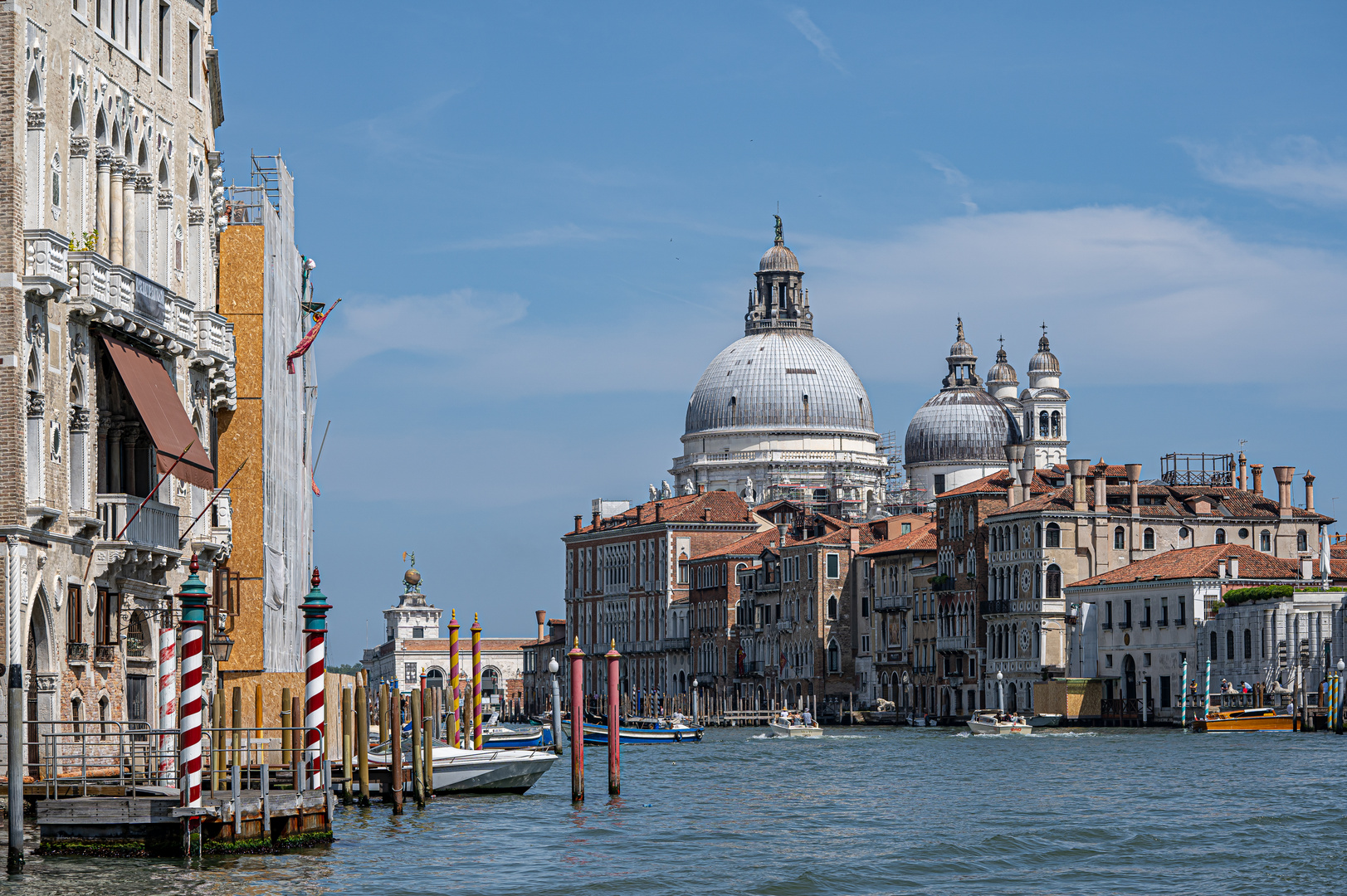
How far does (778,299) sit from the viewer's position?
122 m

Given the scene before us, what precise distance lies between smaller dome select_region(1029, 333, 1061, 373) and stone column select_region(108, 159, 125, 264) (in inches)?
3404

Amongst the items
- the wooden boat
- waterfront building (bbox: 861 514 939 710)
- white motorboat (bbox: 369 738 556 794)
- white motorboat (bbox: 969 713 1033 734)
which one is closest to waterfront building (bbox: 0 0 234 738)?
white motorboat (bbox: 369 738 556 794)

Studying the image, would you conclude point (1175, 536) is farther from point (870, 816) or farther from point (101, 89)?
point (101, 89)

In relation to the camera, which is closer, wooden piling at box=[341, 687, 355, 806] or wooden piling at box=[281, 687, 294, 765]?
wooden piling at box=[281, 687, 294, 765]

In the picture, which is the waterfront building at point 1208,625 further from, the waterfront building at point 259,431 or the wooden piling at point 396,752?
the wooden piling at point 396,752

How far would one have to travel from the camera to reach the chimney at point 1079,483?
77125 mm

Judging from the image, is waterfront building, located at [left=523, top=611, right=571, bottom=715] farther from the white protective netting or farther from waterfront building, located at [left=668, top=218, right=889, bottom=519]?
the white protective netting

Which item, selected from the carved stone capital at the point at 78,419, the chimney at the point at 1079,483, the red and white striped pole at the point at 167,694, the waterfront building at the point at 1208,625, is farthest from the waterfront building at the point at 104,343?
the chimney at the point at 1079,483

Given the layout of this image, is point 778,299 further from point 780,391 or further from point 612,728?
point 612,728

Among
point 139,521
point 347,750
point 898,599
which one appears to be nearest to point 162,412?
point 139,521

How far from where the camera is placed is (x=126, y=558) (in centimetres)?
2483

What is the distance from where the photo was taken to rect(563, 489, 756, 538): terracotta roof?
106688mm

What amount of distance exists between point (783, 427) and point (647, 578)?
1167 centimetres

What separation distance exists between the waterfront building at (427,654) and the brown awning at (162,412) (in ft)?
318
